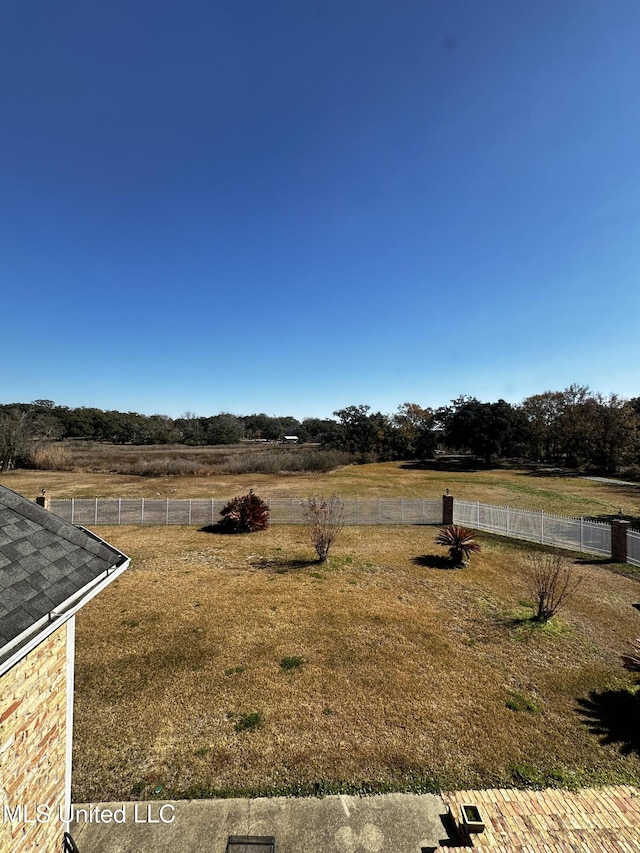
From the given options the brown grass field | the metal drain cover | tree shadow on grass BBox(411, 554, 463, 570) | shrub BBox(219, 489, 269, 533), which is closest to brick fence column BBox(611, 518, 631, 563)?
the brown grass field

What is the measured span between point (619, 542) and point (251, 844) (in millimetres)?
14820

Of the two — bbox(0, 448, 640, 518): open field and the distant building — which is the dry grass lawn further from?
the distant building

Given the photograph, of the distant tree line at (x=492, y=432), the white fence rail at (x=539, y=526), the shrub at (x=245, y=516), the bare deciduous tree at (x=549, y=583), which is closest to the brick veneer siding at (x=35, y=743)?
the bare deciduous tree at (x=549, y=583)

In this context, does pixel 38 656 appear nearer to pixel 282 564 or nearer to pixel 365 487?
pixel 282 564

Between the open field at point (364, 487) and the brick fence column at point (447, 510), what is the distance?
7270 mm

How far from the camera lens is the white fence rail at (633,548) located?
41.7 ft

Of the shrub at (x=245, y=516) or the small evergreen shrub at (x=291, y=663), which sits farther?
the shrub at (x=245, y=516)

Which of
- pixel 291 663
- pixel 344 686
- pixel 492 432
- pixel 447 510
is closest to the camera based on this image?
pixel 344 686

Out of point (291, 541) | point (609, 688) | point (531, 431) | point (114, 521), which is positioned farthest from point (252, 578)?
point (531, 431)

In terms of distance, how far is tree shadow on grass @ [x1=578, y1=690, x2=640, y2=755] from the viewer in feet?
17.6

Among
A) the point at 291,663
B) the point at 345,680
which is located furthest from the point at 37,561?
the point at 345,680

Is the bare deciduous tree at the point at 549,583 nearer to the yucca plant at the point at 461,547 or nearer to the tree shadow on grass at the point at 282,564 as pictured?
the yucca plant at the point at 461,547

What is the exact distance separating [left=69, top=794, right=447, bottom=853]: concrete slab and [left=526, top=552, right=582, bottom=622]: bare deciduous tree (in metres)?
5.98

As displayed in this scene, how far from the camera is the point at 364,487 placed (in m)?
29.8
